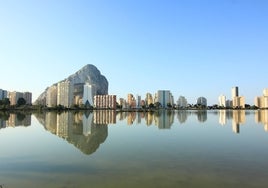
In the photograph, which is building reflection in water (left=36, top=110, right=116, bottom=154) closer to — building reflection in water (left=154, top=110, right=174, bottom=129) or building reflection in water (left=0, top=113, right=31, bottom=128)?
building reflection in water (left=0, top=113, right=31, bottom=128)

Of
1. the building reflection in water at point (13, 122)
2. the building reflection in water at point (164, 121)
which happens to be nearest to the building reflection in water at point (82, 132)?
the building reflection in water at point (13, 122)

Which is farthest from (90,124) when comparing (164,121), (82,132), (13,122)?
(164,121)

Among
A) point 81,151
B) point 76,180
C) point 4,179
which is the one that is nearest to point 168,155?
point 81,151

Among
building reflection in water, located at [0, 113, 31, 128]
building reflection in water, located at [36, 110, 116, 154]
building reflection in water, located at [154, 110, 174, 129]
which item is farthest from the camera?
building reflection in water, located at [0, 113, 31, 128]

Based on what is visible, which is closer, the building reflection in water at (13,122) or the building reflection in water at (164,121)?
the building reflection in water at (164,121)

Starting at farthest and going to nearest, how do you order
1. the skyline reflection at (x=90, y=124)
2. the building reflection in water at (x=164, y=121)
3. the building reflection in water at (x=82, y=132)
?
the building reflection in water at (x=164, y=121) < the skyline reflection at (x=90, y=124) < the building reflection in water at (x=82, y=132)

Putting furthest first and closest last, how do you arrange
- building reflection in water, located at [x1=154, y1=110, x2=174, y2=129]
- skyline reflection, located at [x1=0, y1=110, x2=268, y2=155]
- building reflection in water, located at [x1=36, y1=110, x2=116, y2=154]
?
building reflection in water, located at [x1=154, y1=110, x2=174, y2=129] → skyline reflection, located at [x1=0, y1=110, x2=268, y2=155] → building reflection in water, located at [x1=36, y1=110, x2=116, y2=154]

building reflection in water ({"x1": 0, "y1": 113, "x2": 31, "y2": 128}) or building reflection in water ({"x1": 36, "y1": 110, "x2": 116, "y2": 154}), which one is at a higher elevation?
building reflection in water ({"x1": 0, "y1": 113, "x2": 31, "y2": 128})

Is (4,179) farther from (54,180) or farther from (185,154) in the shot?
(185,154)

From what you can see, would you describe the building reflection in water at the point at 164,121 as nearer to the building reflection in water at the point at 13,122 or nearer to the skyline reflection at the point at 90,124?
the skyline reflection at the point at 90,124

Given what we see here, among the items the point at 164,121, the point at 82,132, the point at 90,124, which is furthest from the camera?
the point at 164,121

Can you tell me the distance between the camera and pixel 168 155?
942 inches

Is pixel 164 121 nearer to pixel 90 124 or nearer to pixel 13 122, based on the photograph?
pixel 90 124

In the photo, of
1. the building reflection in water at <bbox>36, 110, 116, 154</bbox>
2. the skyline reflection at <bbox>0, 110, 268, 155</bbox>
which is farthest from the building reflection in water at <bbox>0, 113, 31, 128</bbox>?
the building reflection in water at <bbox>36, 110, 116, 154</bbox>
